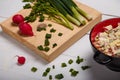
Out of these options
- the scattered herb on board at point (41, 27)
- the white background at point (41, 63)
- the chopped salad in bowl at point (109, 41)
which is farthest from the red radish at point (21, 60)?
the chopped salad in bowl at point (109, 41)

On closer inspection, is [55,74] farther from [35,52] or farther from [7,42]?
[7,42]

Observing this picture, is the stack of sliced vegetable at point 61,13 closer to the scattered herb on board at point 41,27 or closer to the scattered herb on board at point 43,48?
the scattered herb on board at point 41,27

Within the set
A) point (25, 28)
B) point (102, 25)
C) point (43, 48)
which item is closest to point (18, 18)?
point (25, 28)

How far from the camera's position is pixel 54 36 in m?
1.06

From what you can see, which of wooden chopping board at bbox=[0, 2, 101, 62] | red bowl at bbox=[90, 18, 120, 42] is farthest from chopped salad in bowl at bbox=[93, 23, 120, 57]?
wooden chopping board at bbox=[0, 2, 101, 62]

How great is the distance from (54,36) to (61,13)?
0.40ft

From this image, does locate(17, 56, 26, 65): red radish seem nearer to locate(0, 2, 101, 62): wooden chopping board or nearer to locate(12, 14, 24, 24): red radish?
locate(0, 2, 101, 62): wooden chopping board

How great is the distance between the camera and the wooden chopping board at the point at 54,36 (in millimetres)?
1020

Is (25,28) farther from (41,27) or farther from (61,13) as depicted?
(61,13)

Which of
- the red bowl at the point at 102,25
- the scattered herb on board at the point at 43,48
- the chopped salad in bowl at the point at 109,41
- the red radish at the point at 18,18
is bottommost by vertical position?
the chopped salad in bowl at the point at 109,41

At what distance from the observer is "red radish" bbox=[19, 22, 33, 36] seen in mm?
1050

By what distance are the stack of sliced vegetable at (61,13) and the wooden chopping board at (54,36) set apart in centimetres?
2

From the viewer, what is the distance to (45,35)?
3.49 ft

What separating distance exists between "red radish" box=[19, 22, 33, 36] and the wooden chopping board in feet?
0.06
